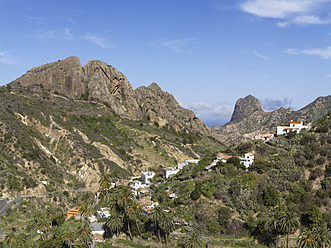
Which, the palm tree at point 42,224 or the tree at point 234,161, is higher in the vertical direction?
the tree at point 234,161

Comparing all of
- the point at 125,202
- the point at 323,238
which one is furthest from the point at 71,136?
the point at 323,238

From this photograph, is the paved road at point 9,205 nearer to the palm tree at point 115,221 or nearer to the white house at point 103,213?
the white house at point 103,213

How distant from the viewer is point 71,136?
135 meters

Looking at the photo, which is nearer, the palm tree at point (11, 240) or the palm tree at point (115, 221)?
the palm tree at point (11, 240)

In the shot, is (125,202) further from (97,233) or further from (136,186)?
(136,186)

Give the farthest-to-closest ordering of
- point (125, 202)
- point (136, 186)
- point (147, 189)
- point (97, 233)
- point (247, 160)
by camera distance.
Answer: point (136, 186) < point (147, 189) < point (247, 160) < point (97, 233) < point (125, 202)

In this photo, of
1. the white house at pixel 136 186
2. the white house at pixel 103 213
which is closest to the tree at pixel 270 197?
the white house at pixel 103 213

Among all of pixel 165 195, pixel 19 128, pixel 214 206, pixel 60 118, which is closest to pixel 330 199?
pixel 214 206

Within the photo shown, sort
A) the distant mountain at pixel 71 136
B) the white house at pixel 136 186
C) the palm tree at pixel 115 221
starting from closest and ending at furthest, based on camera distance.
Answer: the palm tree at pixel 115 221 < the white house at pixel 136 186 < the distant mountain at pixel 71 136

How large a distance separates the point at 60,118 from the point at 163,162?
4837cm

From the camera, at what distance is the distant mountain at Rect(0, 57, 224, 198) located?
344ft

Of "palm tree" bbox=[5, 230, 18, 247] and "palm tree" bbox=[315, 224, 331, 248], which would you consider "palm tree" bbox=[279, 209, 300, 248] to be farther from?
"palm tree" bbox=[5, 230, 18, 247]

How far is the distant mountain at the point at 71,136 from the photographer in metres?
105

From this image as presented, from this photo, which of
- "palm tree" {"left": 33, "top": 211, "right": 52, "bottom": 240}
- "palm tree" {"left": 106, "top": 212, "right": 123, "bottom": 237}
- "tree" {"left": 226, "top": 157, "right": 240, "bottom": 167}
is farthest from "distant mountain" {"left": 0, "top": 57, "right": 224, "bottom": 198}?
"tree" {"left": 226, "top": 157, "right": 240, "bottom": 167}
